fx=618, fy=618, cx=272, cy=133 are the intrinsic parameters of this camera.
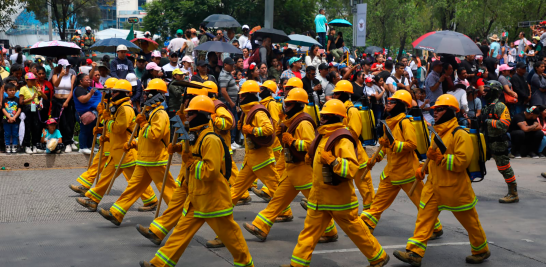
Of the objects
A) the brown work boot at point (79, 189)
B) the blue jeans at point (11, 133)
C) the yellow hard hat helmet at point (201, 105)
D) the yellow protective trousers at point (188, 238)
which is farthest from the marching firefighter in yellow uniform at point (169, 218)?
the blue jeans at point (11, 133)

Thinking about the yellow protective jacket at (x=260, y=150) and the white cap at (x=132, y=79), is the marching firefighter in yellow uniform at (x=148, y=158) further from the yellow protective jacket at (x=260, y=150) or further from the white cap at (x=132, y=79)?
the white cap at (x=132, y=79)

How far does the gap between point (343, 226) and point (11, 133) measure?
28.9 feet

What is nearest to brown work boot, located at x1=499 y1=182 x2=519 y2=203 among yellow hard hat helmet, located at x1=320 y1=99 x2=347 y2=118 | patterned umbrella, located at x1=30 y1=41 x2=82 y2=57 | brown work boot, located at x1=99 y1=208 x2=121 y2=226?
yellow hard hat helmet, located at x1=320 y1=99 x2=347 y2=118

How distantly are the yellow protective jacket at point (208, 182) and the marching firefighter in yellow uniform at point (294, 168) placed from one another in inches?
62.1

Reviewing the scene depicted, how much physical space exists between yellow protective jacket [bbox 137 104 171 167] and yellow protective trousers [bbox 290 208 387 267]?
109 inches

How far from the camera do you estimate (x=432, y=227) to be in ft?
23.3

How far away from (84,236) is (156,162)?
4.46 ft

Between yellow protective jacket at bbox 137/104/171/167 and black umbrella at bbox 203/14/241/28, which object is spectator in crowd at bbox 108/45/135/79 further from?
yellow protective jacket at bbox 137/104/171/167

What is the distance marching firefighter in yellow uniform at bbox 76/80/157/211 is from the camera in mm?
9258

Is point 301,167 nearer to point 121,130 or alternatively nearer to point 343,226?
point 343,226

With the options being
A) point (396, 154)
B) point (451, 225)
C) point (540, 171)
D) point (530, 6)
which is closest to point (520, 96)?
point (540, 171)

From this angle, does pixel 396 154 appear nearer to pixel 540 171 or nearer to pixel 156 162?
pixel 156 162

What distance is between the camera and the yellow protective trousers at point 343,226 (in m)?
6.39

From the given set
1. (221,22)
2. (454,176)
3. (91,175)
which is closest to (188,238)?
(454,176)
